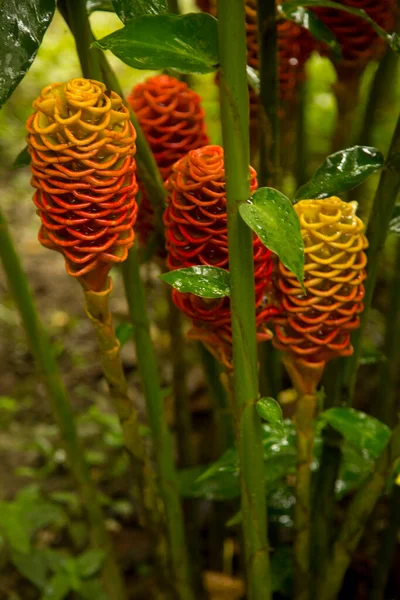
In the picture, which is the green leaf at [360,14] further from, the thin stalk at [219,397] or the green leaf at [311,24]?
the thin stalk at [219,397]

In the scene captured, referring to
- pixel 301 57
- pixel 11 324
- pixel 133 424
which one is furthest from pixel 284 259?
pixel 11 324

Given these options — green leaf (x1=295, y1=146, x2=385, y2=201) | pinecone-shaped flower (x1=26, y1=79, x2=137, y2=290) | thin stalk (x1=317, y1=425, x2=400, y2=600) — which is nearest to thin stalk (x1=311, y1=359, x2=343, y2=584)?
thin stalk (x1=317, y1=425, x2=400, y2=600)

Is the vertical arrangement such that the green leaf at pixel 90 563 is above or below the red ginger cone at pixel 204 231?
below

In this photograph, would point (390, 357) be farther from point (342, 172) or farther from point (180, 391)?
point (342, 172)

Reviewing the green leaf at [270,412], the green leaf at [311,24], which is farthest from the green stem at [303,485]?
the green leaf at [311,24]

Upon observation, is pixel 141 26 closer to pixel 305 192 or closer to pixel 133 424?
pixel 305 192

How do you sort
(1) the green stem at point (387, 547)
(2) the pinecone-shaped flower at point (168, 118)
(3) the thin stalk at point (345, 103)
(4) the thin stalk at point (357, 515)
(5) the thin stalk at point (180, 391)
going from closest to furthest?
(4) the thin stalk at point (357, 515), (2) the pinecone-shaped flower at point (168, 118), (3) the thin stalk at point (345, 103), (1) the green stem at point (387, 547), (5) the thin stalk at point (180, 391)

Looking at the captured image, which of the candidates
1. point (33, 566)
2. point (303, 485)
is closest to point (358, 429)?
point (303, 485)
